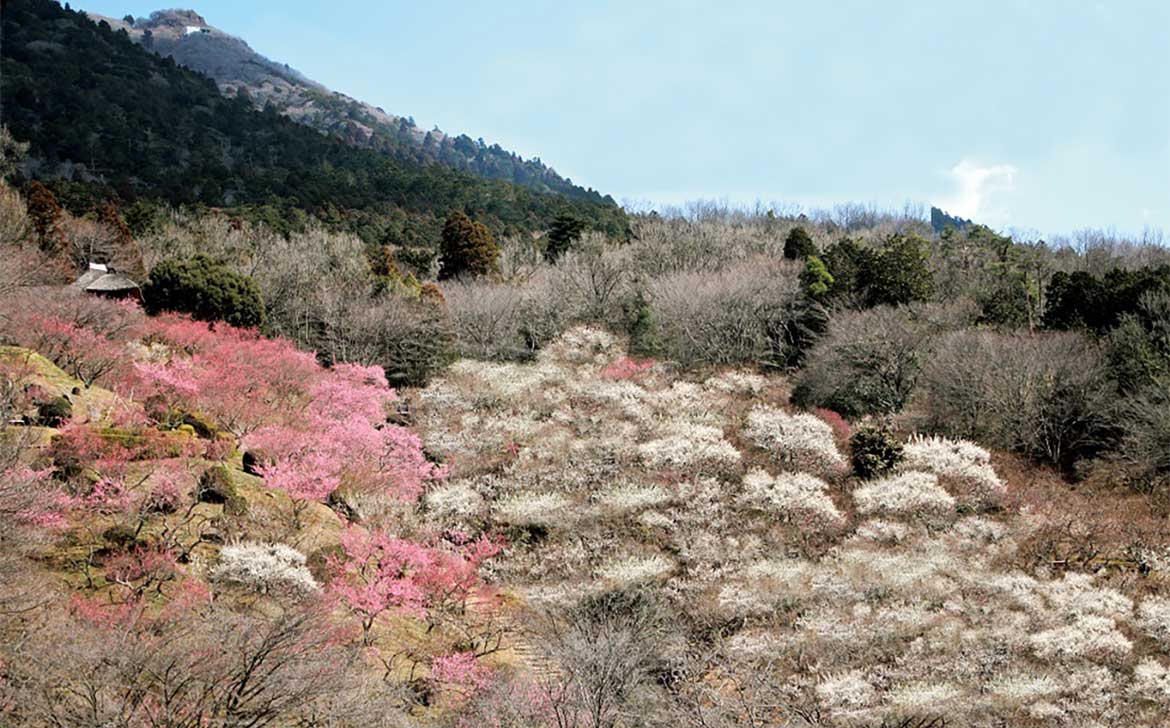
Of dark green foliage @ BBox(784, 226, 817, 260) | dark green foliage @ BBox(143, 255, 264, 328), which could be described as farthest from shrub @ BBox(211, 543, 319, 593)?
dark green foliage @ BBox(784, 226, 817, 260)

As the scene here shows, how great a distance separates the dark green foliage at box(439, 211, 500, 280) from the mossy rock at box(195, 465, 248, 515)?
29337 millimetres

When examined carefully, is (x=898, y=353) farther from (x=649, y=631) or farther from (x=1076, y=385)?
(x=649, y=631)

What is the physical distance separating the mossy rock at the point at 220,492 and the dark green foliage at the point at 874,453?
18159 mm

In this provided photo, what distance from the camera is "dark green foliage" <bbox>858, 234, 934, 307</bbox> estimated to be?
1378 inches

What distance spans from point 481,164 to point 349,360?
13114cm

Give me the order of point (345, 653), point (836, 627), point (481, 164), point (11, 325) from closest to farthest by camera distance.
Result: 1. point (345, 653)
2. point (836, 627)
3. point (11, 325)
4. point (481, 164)

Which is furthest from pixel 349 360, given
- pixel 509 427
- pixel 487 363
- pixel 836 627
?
pixel 836 627

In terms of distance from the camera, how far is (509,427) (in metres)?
27.9

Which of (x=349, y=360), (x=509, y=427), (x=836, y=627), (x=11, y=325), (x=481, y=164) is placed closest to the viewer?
(x=836, y=627)

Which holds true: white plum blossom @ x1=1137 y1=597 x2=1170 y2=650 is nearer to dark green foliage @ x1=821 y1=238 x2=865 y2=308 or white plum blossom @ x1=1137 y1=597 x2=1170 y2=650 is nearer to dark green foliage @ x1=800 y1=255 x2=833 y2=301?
dark green foliage @ x1=821 y1=238 x2=865 y2=308

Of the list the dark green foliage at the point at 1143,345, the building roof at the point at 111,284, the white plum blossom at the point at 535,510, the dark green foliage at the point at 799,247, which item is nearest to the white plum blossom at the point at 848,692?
the white plum blossom at the point at 535,510

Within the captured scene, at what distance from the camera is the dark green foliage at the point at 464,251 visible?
45.2 meters

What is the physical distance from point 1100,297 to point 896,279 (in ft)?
27.4

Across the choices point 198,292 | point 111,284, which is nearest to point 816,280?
point 198,292
